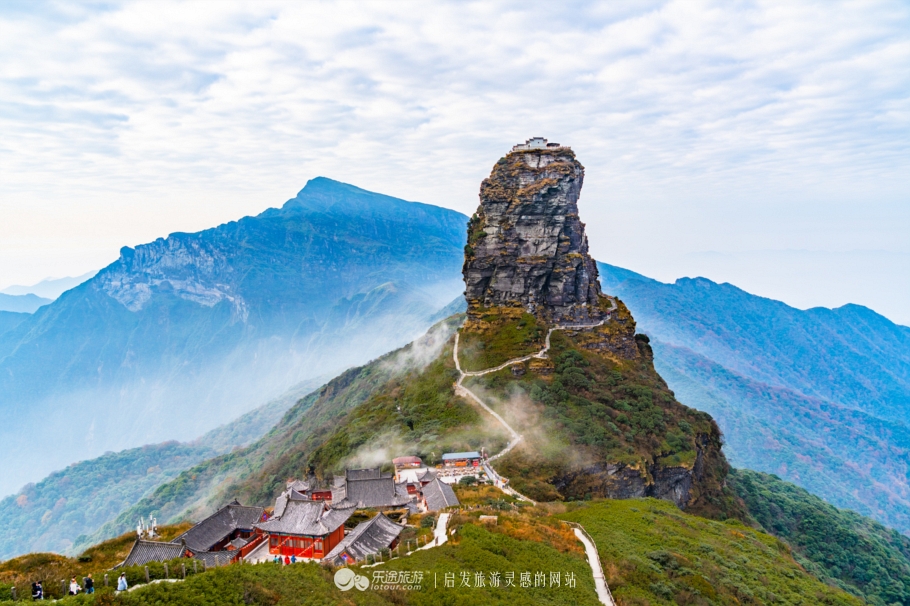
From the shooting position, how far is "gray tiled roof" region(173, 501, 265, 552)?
33.6 metres

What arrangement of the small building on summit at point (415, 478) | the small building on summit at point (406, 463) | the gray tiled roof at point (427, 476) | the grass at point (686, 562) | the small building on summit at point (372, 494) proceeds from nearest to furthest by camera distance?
the grass at point (686, 562) < the small building on summit at point (372, 494) < the small building on summit at point (415, 478) < the gray tiled roof at point (427, 476) < the small building on summit at point (406, 463)

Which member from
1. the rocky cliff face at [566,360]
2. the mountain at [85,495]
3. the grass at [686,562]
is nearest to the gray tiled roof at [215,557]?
the grass at [686,562]

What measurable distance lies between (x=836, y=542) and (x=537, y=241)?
48.5 m

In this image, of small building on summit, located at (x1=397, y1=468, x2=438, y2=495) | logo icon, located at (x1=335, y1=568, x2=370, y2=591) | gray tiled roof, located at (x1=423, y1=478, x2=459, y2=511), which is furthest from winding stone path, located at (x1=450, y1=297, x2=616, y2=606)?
logo icon, located at (x1=335, y1=568, x2=370, y2=591)

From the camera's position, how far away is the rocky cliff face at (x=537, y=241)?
254 ft

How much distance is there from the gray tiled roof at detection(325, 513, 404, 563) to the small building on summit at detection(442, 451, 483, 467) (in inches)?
892

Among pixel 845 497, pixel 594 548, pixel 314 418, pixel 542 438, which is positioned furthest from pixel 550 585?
pixel 845 497

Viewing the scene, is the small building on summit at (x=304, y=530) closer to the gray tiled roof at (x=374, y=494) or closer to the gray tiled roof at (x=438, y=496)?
the gray tiled roof at (x=374, y=494)

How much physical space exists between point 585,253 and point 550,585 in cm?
5787

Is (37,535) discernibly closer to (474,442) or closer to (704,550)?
(474,442)

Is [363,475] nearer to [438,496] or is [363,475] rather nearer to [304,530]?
[438,496]

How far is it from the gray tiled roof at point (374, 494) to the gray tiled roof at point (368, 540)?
8.85m

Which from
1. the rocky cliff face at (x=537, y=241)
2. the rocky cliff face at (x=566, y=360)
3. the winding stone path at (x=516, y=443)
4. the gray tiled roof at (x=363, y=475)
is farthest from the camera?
the rocky cliff face at (x=537, y=241)

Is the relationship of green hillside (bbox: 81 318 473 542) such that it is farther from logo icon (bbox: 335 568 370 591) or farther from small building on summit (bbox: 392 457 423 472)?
logo icon (bbox: 335 568 370 591)
